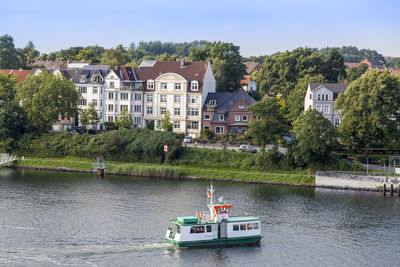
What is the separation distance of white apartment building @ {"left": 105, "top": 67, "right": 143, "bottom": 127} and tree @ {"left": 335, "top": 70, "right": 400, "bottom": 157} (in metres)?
42.4

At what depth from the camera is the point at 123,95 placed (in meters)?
122

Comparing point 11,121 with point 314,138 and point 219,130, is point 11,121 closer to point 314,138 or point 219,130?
point 219,130

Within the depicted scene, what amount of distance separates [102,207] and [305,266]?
91.5 ft

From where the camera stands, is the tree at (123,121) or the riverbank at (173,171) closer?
the riverbank at (173,171)

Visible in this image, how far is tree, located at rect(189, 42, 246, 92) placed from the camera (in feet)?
438

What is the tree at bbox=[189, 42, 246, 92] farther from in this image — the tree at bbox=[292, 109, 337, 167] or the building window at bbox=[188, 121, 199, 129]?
the tree at bbox=[292, 109, 337, 167]

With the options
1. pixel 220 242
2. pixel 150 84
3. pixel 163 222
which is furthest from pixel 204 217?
pixel 150 84

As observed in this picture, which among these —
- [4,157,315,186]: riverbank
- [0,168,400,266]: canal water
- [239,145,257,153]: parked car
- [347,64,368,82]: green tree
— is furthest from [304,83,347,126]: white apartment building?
[347,64,368,82]: green tree

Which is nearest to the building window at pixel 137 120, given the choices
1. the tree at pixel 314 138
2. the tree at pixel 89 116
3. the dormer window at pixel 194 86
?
the tree at pixel 89 116

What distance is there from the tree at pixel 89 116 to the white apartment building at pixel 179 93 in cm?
1005

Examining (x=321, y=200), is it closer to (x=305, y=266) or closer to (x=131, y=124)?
(x=305, y=266)

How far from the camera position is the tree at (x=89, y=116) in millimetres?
114938

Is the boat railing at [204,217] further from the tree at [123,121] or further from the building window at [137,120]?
the building window at [137,120]

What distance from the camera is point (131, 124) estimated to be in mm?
117750
